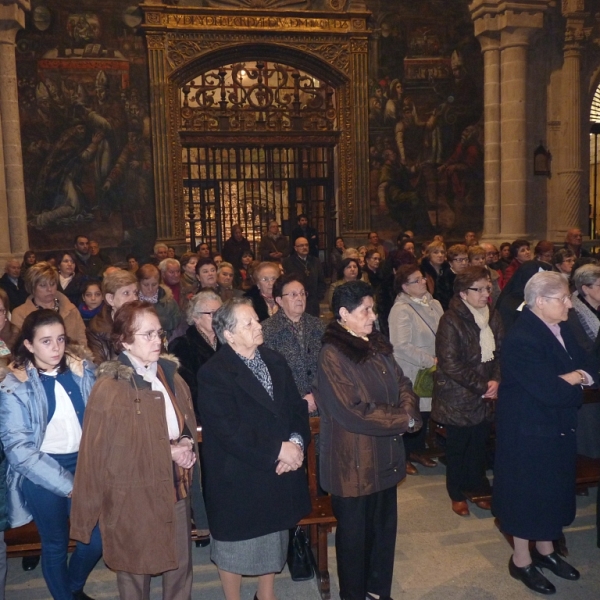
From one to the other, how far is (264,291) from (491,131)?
9427mm

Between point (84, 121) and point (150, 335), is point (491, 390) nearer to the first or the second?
point (150, 335)

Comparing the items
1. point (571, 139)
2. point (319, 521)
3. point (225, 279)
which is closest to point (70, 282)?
point (225, 279)

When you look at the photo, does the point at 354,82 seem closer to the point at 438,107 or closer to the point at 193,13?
the point at 438,107

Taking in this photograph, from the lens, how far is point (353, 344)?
3.47 m

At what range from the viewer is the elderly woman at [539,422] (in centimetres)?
373

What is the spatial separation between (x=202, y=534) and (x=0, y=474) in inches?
47.5

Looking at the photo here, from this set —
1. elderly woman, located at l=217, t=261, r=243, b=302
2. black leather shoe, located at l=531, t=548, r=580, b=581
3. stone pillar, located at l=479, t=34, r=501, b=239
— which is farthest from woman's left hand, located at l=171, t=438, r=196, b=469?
stone pillar, located at l=479, t=34, r=501, b=239

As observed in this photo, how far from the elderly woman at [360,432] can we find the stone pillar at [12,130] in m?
9.40

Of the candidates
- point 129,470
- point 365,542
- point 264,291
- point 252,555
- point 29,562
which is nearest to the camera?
point 129,470

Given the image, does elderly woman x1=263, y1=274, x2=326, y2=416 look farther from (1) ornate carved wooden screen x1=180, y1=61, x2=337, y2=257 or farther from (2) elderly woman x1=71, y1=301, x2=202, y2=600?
(1) ornate carved wooden screen x1=180, y1=61, x2=337, y2=257

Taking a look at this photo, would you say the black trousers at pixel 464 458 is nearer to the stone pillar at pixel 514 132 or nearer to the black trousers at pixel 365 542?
the black trousers at pixel 365 542

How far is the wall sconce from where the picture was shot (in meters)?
13.7

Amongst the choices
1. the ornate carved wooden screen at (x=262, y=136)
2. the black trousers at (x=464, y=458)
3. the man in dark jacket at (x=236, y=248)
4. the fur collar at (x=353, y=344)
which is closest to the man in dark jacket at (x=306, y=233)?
the man in dark jacket at (x=236, y=248)

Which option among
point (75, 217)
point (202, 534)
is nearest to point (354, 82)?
point (75, 217)
